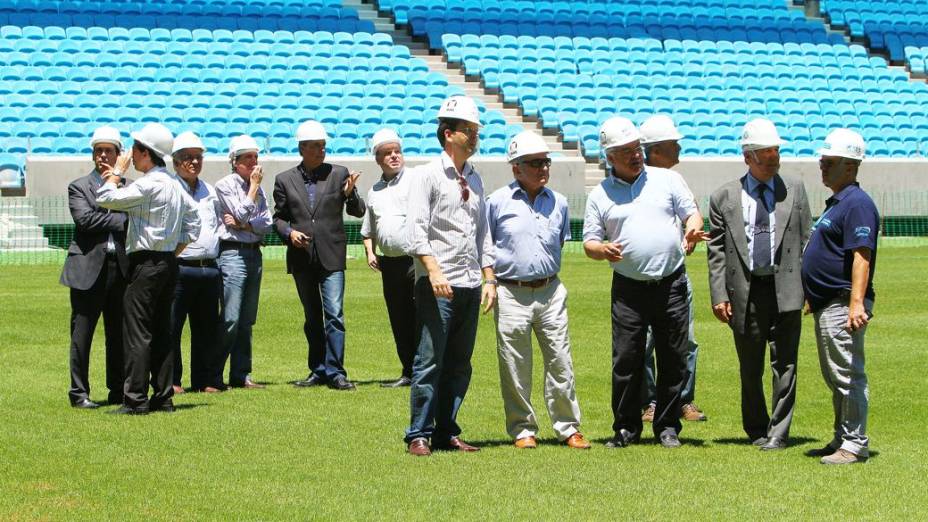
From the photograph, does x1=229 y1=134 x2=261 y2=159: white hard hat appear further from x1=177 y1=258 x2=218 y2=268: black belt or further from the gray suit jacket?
the gray suit jacket

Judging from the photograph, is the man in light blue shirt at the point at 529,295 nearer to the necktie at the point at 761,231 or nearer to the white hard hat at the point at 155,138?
the necktie at the point at 761,231

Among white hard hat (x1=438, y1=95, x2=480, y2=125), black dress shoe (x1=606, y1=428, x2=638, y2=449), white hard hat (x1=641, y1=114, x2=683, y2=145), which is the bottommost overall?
black dress shoe (x1=606, y1=428, x2=638, y2=449)

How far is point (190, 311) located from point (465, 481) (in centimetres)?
448

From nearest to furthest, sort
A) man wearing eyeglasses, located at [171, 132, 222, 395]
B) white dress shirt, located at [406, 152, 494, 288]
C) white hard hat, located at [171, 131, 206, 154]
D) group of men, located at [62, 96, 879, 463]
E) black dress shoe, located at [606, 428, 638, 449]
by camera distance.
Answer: group of men, located at [62, 96, 879, 463] → white dress shirt, located at [406, 152, 494, 288] → black dress shoe, located at [606, 428, 638, 449] → white hard hat, located at [171, 131, 206, 154] → man wearing eyeglasses, located at [171, 132, 222, 395]

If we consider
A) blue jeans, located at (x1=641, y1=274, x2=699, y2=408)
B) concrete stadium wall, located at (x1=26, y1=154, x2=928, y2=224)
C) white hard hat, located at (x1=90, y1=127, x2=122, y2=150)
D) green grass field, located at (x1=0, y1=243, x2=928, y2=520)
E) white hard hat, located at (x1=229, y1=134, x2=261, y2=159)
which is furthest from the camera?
concrete stadium wall, located at (x1=26, y1=154, x2=928, y2=224)

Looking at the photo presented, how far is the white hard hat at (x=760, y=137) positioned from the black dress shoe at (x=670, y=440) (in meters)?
1.85

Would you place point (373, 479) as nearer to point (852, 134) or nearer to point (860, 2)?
point (852, 134)

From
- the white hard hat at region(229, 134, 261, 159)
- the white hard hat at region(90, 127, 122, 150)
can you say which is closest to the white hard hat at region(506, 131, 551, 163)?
the white hard hat at region(90, 127, 122, 150)

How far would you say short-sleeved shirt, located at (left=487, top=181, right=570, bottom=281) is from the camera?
27.2 ft

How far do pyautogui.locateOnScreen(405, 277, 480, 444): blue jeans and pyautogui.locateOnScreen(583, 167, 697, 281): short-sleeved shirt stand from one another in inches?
37.1

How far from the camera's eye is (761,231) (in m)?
8.27

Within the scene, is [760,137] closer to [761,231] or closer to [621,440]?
[761,231]

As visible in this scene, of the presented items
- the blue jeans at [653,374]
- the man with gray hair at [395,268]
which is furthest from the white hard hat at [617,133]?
the man with gray hair at [395,268]

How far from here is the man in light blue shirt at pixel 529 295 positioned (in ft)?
27.2
